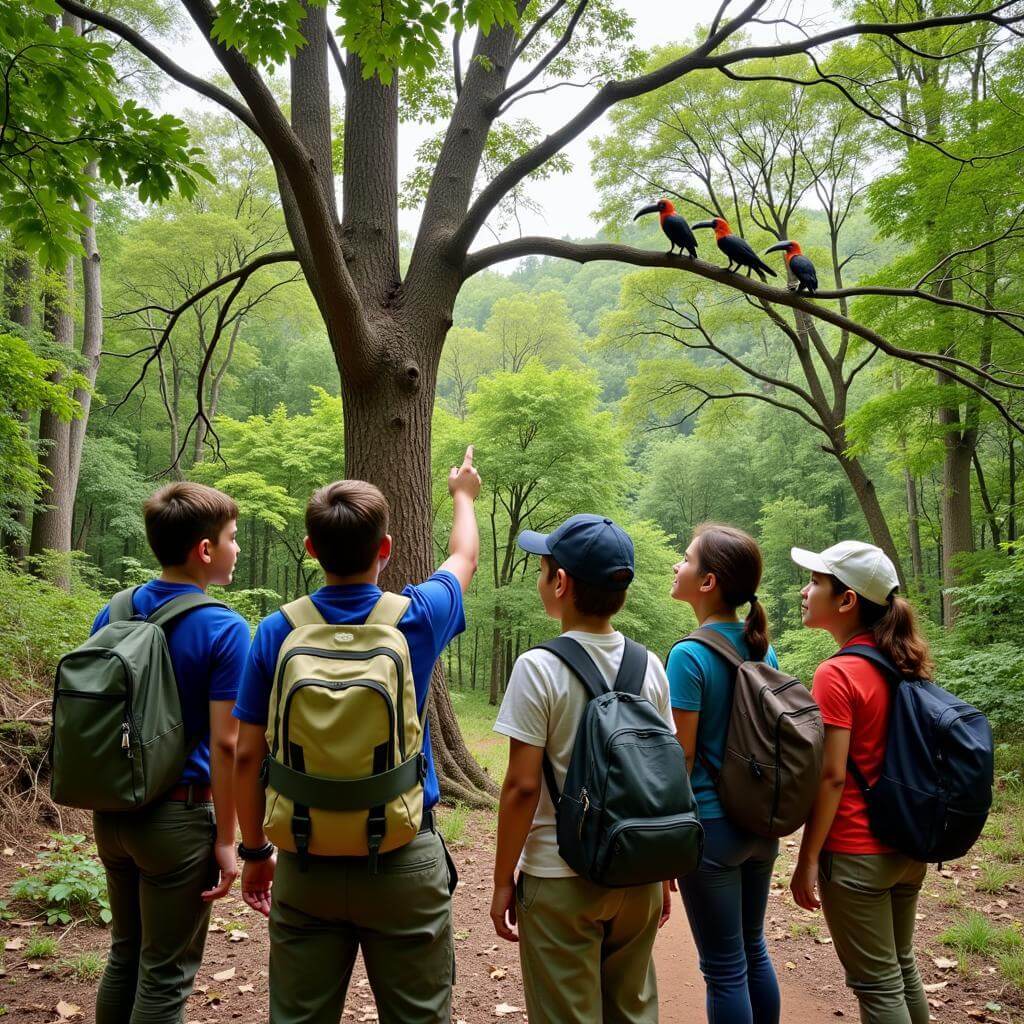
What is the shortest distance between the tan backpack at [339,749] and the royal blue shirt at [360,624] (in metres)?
0.10

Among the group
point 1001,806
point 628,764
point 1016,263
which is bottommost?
point 1001,806

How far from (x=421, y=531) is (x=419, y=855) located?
3070 mm

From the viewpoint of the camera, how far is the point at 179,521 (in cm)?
208

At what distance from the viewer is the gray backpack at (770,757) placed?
1984 mm

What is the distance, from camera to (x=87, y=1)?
42.5 ft

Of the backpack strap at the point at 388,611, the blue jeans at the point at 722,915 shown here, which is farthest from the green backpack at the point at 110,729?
the blue jeans at the point at 722,915

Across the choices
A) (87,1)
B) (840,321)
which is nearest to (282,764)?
(840,321)

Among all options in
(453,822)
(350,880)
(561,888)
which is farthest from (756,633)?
(453,822)

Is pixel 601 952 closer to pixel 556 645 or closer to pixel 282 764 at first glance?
pixel 556 645

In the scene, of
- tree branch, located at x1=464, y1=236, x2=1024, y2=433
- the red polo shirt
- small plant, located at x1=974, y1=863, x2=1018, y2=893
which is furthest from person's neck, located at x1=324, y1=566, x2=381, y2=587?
small plant, located at x1=974, y1=863, x2=1018, y2=893

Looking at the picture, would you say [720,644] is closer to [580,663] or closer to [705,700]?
[705,700]

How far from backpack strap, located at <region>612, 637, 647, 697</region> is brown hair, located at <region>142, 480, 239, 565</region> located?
1275mm

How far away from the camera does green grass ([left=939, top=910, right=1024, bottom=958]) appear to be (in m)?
→ 3.47

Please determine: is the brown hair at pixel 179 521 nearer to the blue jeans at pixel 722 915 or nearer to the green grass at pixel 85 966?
the blue jeans at pixel 722 915
